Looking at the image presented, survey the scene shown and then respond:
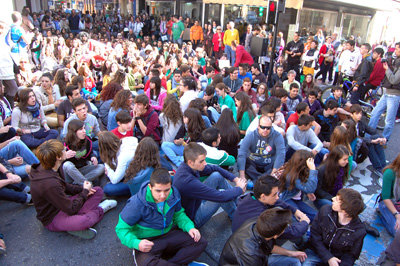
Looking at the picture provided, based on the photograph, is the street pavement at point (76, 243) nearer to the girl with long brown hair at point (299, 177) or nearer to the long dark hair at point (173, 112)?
the girl with long brown hair at point (299, 177)

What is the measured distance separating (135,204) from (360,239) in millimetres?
2080

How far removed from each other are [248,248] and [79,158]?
2.80 metres

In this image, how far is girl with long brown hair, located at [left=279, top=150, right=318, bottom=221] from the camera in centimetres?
354

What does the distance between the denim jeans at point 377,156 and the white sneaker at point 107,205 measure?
4300 mm

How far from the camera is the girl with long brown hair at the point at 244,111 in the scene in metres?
5.43

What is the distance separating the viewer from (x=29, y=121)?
192 inches

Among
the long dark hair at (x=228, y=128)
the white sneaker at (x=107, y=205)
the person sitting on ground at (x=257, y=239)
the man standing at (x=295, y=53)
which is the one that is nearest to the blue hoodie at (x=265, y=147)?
the long dark hair at (x=228, y=128)

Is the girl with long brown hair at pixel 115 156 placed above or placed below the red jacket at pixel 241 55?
below

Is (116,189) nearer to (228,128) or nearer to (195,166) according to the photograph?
(195,166)

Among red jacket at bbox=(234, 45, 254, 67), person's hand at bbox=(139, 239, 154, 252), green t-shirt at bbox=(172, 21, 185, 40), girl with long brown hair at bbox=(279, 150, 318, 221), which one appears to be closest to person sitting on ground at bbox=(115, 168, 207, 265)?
person's hand at bbox=(139, 239, 154, 252)

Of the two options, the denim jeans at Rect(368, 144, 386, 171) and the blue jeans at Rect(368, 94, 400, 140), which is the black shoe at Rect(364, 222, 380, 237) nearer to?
the denim jeans at Rect(368, 144, 386, 171)

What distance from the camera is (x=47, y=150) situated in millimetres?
3080

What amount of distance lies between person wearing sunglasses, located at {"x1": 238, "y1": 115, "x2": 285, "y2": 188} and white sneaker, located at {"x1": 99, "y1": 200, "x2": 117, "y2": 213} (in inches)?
68.4

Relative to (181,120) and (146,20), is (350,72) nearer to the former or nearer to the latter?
(181,120)
